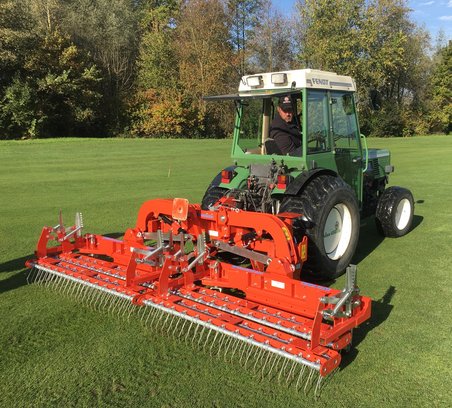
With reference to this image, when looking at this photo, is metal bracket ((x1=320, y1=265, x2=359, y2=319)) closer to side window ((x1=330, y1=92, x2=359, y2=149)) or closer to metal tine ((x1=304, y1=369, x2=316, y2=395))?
metal tine ((x1=304, y1=369, x2=316, y2=395))

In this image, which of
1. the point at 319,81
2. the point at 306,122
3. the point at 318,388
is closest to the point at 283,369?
the point at 318,388

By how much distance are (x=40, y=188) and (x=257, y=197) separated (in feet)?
27.2

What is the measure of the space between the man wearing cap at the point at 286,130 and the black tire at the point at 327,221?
1.92 ft

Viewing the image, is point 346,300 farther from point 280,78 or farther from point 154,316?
point 280,78

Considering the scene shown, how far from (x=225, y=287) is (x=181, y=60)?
35488mm

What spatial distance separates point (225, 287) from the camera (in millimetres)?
4320

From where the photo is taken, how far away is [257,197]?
5219mm

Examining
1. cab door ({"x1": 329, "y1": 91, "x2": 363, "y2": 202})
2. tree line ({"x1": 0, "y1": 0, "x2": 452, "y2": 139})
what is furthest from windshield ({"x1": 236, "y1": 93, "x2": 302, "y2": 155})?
tree line ({"x1": 0, "y1": 0, "x2": 452, "y2": 139})

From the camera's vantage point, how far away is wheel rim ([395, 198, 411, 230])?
22.8 ft

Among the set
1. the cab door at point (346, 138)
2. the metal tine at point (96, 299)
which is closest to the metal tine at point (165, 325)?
the metal tine at point (96, 299)

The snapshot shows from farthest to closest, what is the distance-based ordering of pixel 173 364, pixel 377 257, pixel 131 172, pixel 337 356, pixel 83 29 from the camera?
1. pixel 83 29
2. pixel 131 172
3. pixel 377 257
4. pixel 173 364
5. pixel 337 356

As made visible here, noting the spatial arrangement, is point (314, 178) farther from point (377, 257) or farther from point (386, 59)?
point (386, 59)

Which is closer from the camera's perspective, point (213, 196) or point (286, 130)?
point (286, 130)

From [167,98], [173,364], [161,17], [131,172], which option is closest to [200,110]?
[167,98]
